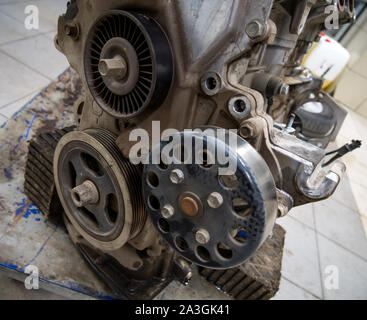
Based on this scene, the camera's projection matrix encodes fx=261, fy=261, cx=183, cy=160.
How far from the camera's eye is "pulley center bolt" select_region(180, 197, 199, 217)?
64cm

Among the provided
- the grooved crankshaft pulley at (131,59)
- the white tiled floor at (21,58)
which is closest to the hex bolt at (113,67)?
the grooved crankshaft pulley at (131,59)

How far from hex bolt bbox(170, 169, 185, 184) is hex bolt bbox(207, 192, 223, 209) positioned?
85 mm

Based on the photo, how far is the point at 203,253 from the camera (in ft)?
2.33

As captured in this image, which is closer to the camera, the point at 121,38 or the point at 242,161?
the point at 242,161

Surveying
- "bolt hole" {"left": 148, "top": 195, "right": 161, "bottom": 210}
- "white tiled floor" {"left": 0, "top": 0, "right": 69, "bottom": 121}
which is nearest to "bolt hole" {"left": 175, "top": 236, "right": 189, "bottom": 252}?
"bolt hole" {"left": 148, "top": 195, "right": 161, "bottom": 210}

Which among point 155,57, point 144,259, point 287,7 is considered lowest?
point 144,259

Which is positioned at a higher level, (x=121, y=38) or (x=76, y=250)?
(x=121, y=38)

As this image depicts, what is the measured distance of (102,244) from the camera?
0.98m

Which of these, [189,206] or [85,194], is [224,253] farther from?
[85,194]

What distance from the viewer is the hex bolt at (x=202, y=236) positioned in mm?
651
